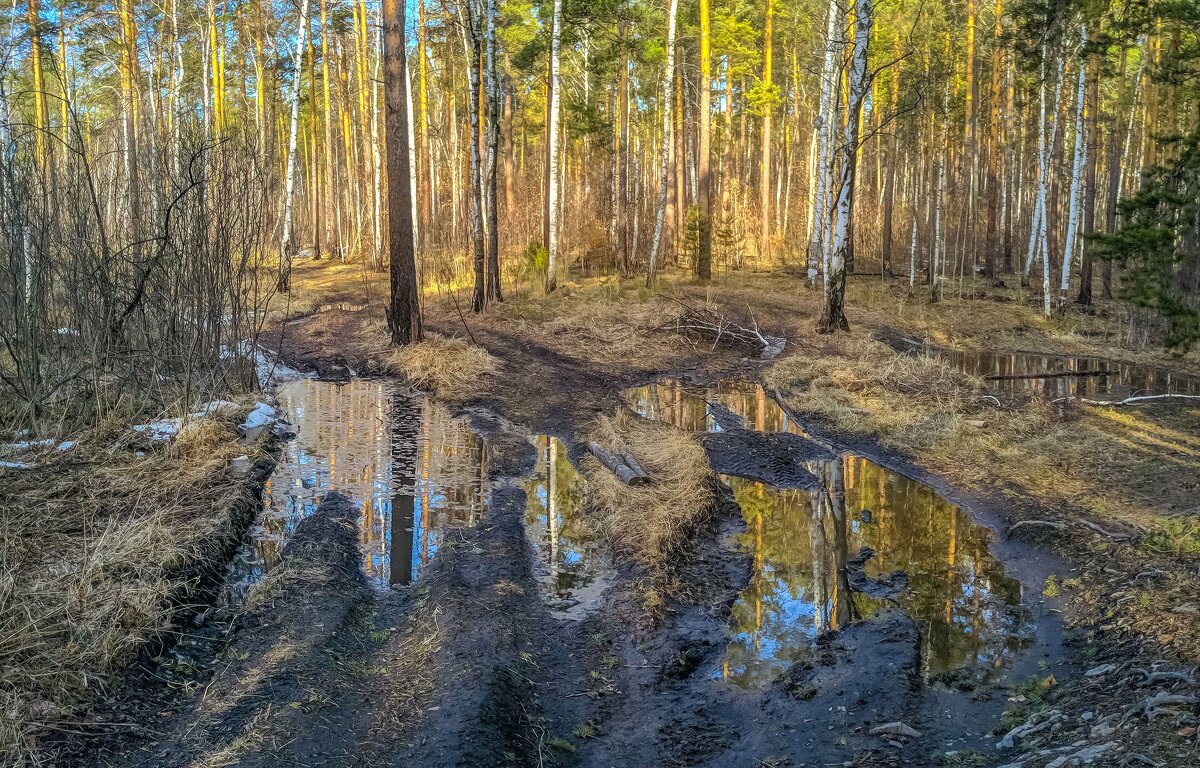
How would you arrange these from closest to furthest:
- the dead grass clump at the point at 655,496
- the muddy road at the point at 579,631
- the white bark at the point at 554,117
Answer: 1. the muddy road at the point at 579,631
2. the dead grass clump at the point at 655,496
3. the white bark at the point at 554,117

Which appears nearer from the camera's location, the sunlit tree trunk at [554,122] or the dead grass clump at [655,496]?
the dead grass clump at [655,496]

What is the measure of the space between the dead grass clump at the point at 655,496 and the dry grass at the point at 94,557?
3.21 meters

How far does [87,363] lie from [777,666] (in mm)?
7418

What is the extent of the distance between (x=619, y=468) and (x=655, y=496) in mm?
819

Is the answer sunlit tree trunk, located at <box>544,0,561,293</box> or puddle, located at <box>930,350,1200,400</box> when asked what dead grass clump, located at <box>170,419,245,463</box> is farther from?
sunlit tree trunk, located at <box>544,0,561,293</box>

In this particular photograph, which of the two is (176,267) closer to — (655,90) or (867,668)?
(867,668)

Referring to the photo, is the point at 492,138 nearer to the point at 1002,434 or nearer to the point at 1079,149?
the point at 1002,434

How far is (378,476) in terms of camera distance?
8898mm

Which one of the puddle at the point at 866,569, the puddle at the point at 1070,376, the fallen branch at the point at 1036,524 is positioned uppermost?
the puddle at the point at 1070,376

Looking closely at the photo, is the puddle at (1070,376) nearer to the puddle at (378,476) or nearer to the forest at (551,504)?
the forest at (551,504)

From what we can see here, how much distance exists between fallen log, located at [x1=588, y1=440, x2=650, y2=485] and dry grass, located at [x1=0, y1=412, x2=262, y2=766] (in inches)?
136

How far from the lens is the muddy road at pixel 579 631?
4285mm

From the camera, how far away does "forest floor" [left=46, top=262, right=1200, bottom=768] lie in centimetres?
414

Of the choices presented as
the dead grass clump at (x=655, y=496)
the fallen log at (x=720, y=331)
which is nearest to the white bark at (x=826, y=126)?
the fallen log at (x=720, y=331)
